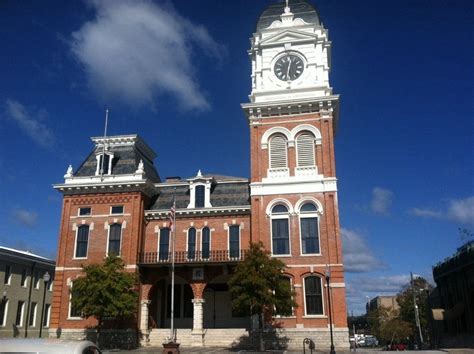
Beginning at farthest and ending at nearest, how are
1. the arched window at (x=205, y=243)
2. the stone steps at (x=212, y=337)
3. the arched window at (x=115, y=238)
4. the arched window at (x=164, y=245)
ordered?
1. the arched window at (x=164, y=245)
2. the arched window at (x=205, y=243)
3. the arched window at (x=115, y=238)
4. the stone steps at (x=212, y=337)

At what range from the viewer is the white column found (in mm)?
32000

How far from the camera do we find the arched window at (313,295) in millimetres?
30672

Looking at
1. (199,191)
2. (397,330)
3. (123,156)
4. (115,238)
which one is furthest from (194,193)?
(397,330)

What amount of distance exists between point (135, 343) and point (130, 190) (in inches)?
445

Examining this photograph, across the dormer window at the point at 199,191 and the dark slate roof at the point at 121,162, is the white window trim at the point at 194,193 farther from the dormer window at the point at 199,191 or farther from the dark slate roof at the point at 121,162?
the dark slate roof at the point at 121,162

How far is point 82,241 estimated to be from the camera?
35.6 metres

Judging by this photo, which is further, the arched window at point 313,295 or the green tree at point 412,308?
Result: the green tree at point 412,308

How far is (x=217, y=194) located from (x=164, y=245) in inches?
230

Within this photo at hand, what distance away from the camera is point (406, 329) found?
5666 centimetres

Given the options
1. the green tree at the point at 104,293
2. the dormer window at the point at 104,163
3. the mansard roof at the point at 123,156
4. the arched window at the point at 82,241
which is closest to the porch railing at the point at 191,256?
the green tree at the point at 104,293

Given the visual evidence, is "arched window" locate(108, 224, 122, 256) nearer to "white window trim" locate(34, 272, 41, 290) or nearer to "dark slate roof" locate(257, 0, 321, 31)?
"white window trim" locate(34, 272, 41, 290)

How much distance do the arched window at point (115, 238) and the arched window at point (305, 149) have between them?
14691mm

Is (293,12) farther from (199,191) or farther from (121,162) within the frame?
(121,162)

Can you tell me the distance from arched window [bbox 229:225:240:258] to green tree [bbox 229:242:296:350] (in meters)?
6.65
